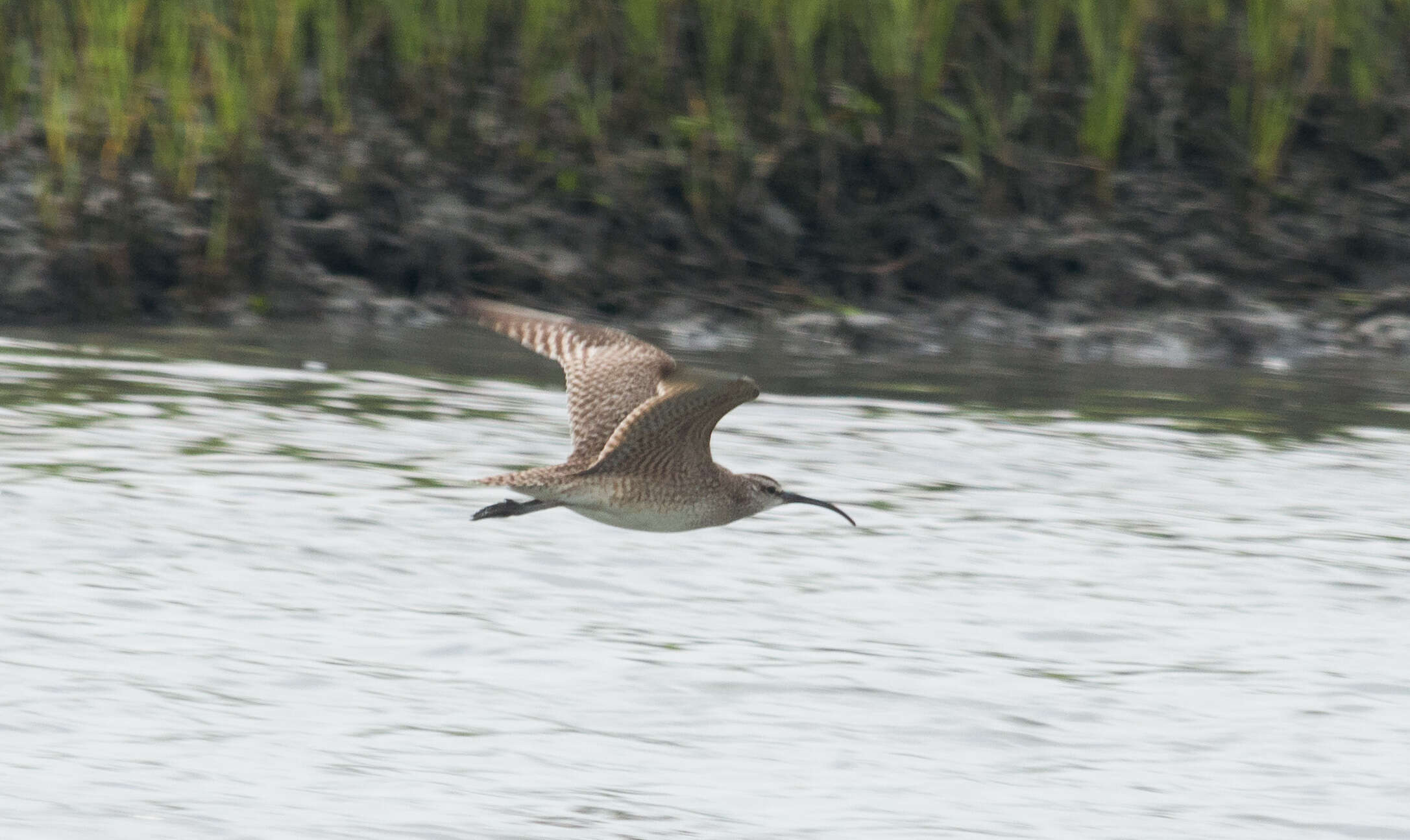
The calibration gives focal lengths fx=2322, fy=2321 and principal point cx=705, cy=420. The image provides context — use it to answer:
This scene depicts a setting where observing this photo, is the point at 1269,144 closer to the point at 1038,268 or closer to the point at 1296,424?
the point at 1038,268

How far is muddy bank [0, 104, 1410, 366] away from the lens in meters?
12.2

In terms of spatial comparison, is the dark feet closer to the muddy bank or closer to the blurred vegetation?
the muddy bank

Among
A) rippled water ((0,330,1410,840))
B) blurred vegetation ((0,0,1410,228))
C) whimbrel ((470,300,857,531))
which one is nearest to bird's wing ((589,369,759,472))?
whimbrel ((470,300,857,531))

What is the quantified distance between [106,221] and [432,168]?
6.20ft

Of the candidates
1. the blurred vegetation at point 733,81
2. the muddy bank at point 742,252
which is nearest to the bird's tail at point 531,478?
the muddy bank at point 742,252

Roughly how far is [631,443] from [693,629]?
0.66 metres

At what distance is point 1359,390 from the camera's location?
11625 millimetres

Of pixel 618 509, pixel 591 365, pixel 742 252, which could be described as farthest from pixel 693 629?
pixel 742 252

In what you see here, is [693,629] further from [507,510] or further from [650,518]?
[507,510]

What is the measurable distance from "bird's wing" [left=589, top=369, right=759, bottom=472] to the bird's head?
0.99 feet

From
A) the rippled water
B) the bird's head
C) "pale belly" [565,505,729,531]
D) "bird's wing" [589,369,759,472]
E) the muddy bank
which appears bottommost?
the rippled water

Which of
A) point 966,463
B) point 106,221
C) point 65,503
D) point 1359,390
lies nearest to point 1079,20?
point 1359,390

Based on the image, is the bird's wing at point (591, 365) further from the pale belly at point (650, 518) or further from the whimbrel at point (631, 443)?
the pale belly at point (650, 518)

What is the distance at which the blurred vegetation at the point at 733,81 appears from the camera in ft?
40.3
